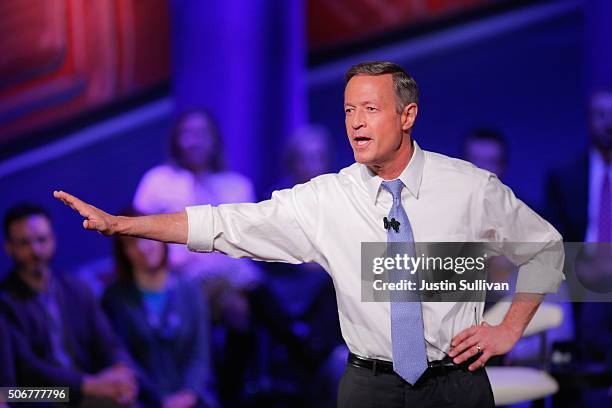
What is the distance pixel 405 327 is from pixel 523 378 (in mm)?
1533

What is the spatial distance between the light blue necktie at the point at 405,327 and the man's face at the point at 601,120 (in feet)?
9.07

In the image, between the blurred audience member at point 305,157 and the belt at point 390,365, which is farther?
the blurred audience member at point 305,157

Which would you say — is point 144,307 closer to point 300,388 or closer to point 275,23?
point 300,388

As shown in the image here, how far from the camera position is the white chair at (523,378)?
11.7 ft

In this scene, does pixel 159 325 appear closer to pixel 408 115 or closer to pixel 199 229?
pixel 199 229

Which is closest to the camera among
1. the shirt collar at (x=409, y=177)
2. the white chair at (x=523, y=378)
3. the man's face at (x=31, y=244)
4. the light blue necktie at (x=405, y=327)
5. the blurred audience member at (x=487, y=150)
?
the light blue necktie at (x=405, y=327)

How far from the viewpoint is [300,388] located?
4.80 meters

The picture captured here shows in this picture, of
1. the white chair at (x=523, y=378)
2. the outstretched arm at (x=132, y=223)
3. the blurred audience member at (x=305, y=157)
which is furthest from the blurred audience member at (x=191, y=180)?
the outstretched arm at (x=132, y=223)

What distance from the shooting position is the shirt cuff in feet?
7.81

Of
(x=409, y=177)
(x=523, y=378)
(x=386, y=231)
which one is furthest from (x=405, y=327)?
(x=523, y=378)

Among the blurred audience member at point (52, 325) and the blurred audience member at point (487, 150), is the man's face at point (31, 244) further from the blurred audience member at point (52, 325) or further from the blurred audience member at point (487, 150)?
the blurred audience member at point (487, 150)

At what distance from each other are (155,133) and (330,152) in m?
0.98

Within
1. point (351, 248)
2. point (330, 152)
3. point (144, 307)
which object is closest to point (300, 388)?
point (144, 307)

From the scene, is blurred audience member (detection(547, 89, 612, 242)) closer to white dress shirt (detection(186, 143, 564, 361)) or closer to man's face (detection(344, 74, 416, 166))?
white dress shirt (detection(186, 143, 564, 361))
